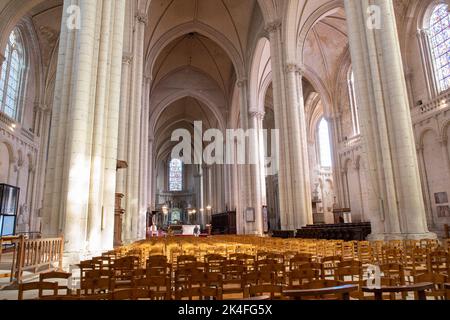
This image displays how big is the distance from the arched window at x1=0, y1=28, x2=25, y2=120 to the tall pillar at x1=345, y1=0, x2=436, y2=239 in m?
19.7

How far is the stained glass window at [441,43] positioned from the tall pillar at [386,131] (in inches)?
354

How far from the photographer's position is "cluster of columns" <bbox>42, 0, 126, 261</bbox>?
314 inches

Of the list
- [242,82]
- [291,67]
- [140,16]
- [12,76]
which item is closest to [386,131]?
[291,67]

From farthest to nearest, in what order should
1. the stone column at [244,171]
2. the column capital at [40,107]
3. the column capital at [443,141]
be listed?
the stone column at [244,171], the column capital at [40,107], the column capital at [443,141]

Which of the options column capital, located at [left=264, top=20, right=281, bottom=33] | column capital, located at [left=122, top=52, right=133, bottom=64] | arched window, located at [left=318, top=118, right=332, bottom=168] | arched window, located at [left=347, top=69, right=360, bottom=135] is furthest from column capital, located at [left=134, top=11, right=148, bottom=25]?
arched window, located at [left=318, top=118, right=332, bottom=168]

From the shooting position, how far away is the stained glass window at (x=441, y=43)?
1764cm

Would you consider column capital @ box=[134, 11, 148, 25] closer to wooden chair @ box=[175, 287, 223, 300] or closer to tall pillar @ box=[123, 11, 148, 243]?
tall pillar @ box=[123, 11, 148, 243]

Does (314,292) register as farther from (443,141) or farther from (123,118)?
(443,141)

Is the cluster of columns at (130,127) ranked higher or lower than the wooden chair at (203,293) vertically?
higher

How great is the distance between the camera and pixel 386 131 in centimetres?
1088

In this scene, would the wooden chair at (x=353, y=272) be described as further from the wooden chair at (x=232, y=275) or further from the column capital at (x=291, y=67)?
the column capital at (x=291, y=67)

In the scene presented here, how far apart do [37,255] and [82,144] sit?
9.79ft

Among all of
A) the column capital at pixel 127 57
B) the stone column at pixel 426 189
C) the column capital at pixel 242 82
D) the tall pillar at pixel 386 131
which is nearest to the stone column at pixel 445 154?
the stone column at pixel 426 189
